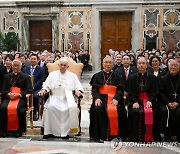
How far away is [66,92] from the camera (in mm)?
6273

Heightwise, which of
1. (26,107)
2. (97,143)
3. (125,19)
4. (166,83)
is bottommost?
(97,143)

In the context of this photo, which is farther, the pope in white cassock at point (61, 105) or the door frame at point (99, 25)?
the door frame at point (99, 25)

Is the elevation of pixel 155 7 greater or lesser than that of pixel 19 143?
greater

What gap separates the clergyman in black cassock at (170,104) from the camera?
5664 millimetres

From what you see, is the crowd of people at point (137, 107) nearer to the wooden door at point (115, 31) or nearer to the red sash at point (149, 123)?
the red sash at point (149, 123)

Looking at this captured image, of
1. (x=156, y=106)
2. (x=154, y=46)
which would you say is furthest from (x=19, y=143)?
(x=154, y=46)

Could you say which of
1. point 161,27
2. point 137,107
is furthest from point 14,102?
point 161,27

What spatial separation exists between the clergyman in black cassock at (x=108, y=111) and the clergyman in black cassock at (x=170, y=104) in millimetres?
645

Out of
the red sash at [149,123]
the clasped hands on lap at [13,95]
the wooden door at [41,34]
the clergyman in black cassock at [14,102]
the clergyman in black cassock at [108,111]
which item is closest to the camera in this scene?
the red sash at [149,123]

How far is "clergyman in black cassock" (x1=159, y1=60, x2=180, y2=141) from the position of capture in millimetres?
5664

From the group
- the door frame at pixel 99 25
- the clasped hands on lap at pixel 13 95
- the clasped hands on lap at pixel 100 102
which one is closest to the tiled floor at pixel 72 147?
the clasped hands on lap at pixel 100 102

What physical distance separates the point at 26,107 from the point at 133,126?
194 centimetres

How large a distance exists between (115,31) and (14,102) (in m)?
9.80

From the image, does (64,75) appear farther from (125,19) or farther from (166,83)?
(125,19)
